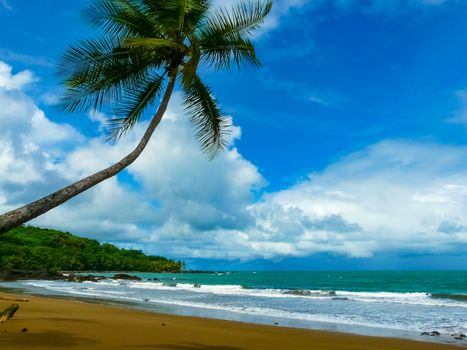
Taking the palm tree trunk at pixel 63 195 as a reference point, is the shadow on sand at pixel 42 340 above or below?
below

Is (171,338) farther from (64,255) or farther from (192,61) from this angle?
(64,255)

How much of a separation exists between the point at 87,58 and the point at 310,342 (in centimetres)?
779

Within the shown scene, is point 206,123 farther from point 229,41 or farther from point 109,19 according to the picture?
point 109,19

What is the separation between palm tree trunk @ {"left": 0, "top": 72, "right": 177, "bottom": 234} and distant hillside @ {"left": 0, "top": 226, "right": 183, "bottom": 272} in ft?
256

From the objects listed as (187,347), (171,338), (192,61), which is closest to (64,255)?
(171,338)

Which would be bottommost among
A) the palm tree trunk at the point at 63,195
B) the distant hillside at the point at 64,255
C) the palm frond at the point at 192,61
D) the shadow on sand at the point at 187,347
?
the shadow on sand at the point at 187,347

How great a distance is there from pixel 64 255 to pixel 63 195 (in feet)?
351

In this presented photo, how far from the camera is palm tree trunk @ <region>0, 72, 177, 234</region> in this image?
4832mm

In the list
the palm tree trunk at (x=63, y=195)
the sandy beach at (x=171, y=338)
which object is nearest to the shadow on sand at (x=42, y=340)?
the sandy beach at (x=171, y=338)

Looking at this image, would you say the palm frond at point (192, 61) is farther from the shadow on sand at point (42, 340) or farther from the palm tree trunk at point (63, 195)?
the shadow on sand at point (42, 340)

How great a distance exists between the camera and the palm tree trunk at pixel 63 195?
15.9ft

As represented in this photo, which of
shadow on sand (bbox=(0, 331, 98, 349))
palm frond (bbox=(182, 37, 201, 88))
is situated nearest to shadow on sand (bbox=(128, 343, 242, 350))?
shadow on sand (bbox=(0, 331, 98, 349))

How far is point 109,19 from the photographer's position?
29.9 feet

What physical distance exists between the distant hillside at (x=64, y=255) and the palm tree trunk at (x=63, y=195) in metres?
78.1
